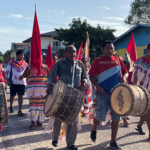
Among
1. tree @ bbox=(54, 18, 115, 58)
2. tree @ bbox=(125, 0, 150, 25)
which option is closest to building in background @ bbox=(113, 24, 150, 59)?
tree @ bbox=(54, 18, 115, 58)

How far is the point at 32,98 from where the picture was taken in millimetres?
5176

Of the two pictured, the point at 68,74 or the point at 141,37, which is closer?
the point at 68,74

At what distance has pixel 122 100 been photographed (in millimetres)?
3439

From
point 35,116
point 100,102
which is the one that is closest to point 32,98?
point 35,116

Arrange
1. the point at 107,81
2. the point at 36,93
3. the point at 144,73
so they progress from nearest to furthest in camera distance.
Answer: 1. the point at 107,81
2. the point at 144,73
3. the point at 36,93

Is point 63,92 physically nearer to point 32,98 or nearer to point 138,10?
point 32,98

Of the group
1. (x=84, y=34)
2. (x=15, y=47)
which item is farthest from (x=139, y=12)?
(x=15, y=47)

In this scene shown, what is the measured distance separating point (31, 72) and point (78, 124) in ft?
6.52

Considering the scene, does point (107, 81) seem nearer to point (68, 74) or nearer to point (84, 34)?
point (68, 74)

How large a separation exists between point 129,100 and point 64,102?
3.52 ft

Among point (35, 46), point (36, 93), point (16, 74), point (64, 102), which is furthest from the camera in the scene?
point (16, 74)

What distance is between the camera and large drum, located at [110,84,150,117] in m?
3.30

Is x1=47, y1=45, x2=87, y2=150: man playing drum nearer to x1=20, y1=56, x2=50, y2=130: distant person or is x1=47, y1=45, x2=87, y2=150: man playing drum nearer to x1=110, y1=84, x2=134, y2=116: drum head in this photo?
x1=110, y1=84, x2=134, y2=116: drum head

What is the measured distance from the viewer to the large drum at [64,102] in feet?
10.5
